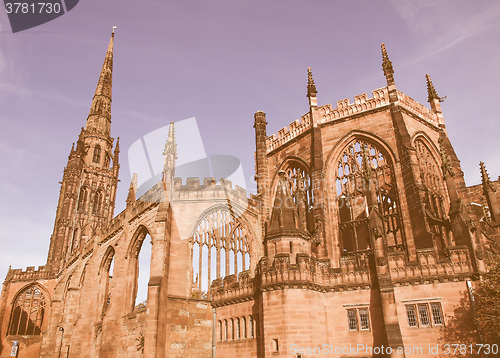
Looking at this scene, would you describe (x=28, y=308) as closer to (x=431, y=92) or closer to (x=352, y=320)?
(x=352, y=320)

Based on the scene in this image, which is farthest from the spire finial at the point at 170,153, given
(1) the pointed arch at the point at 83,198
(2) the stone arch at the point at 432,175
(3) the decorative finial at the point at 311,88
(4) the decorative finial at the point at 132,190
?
(1) the pointed arch at the point at 83,198

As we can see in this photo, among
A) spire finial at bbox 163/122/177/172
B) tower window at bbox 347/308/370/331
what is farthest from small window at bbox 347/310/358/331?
spire finial at bbox 163/122/177/172

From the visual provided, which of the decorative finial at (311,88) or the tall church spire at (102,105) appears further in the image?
the tall church spire at (102,105)

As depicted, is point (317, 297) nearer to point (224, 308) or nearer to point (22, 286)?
point (224, 308)

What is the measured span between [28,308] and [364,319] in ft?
142

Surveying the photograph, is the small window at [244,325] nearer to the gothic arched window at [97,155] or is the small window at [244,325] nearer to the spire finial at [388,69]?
the spire finial at [388,69]

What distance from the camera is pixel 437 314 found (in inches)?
683

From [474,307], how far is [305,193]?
12356 mm

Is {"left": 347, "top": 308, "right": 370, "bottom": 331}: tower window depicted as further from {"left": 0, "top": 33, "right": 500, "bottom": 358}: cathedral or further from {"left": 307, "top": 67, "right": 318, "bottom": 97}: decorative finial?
{"left": 307, "top": 67, "right": 318, "bottom": 97}: decorative finial

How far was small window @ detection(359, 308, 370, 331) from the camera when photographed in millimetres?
18441

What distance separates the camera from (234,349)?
20.4 m

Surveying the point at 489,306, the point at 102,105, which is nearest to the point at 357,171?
the point at 489,306

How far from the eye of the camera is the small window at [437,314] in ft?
56.5

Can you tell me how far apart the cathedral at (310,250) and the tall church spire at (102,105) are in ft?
112
